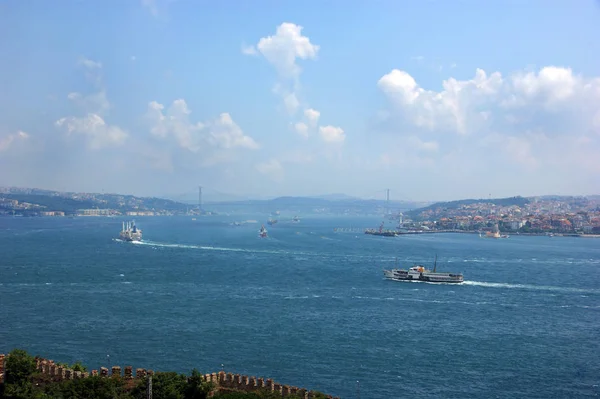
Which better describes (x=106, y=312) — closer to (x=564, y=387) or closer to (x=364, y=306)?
(x=364, y=306)

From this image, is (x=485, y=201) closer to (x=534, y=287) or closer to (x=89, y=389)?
(x=534, y=287)

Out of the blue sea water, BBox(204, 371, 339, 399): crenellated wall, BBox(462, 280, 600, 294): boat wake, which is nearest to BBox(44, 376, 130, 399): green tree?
BBox(204, 371, 339, 399): crenellated wall

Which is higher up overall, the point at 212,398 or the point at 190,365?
the point at 212,398

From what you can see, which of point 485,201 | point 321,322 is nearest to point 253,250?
point 321,322

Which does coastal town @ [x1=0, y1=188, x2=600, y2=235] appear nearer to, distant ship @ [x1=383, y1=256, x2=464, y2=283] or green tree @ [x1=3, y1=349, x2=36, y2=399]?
distant ship @ [x1=383, y1=256, x2=464, y2=283]

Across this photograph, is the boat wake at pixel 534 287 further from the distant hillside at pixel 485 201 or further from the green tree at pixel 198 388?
the distant hillside at pixel 485 201

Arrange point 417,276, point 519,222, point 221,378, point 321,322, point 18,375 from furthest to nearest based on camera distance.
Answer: point 519,222, point 417,276, point 321,322, point 221,378, point 18,375

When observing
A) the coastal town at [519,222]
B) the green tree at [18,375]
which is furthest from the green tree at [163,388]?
the coastal town at [519,222]

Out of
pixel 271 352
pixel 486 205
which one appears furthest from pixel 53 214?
pixel 271 352
